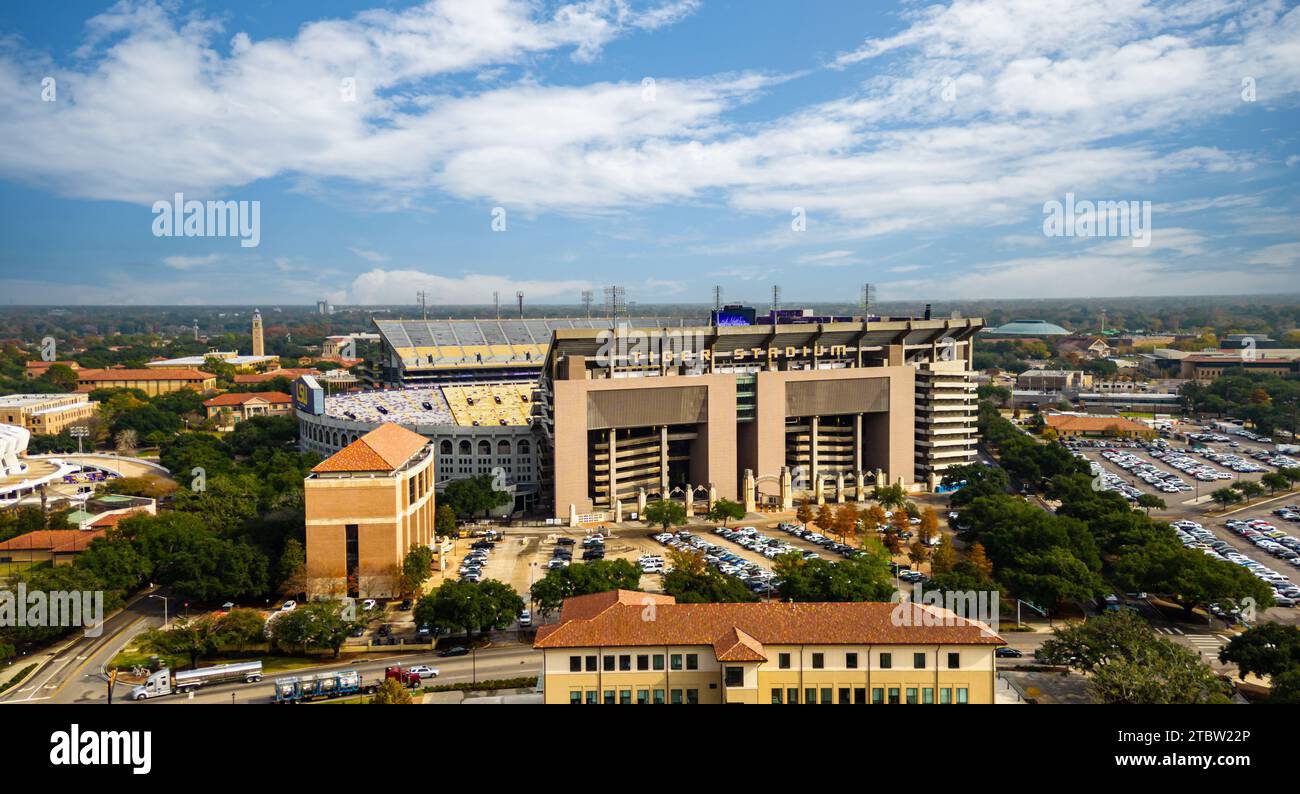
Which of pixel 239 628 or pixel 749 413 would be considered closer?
pixel 239 628

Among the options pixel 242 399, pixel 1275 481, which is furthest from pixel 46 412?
pixel 1275 481

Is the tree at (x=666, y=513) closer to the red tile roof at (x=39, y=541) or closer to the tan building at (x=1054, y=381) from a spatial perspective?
the red tile roof at (x=39, y=541)

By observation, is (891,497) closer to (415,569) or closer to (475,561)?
(475,561)

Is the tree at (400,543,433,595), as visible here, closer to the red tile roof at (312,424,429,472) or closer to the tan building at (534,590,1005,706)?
the red tile roof at (312,424,429,472)

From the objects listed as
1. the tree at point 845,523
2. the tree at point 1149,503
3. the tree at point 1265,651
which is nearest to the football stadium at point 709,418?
the tree at point 845,523

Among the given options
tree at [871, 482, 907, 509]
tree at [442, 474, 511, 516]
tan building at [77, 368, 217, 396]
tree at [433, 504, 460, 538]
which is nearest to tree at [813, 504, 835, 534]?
tree at [871, 482, 907, 509]
